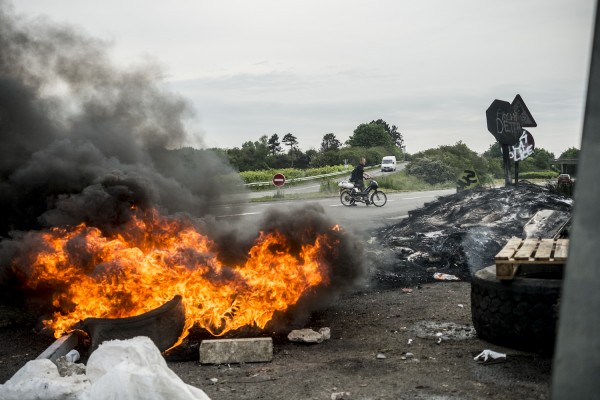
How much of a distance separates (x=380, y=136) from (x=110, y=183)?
77675mm

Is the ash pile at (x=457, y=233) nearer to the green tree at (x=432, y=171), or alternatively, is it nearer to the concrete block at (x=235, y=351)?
the concrete block at (x=235, y=351)

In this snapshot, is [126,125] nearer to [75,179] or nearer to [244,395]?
[75,179]

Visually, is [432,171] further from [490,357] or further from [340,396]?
[340,396]

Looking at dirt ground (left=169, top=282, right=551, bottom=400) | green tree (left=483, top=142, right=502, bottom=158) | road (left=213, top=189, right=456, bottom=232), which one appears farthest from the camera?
green tree (left=483, top=142, right=502, bottom=158)

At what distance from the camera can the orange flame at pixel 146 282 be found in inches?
238

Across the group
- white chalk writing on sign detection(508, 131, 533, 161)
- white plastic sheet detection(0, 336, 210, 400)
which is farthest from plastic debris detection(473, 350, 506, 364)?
white chalk writing on sign detection(508, 131, 533, 161)

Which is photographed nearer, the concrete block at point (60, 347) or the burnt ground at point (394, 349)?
the burnt ground at point (394, 349)

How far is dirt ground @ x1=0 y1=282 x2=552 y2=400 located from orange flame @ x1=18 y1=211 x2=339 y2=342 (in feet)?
1.67

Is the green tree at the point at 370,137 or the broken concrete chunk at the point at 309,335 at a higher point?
the green tree at the point at 370,137

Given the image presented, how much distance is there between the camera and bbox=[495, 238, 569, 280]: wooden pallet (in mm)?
5312

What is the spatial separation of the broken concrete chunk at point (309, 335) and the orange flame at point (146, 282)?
0.39 m

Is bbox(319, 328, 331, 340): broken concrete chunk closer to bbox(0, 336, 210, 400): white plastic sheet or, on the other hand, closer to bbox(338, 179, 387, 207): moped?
bbox(0, 336, 210, 400): white plastic sheet

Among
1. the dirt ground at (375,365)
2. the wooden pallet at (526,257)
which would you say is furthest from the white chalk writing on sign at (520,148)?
the wooden pallet at (526,257)

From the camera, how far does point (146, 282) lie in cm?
605
